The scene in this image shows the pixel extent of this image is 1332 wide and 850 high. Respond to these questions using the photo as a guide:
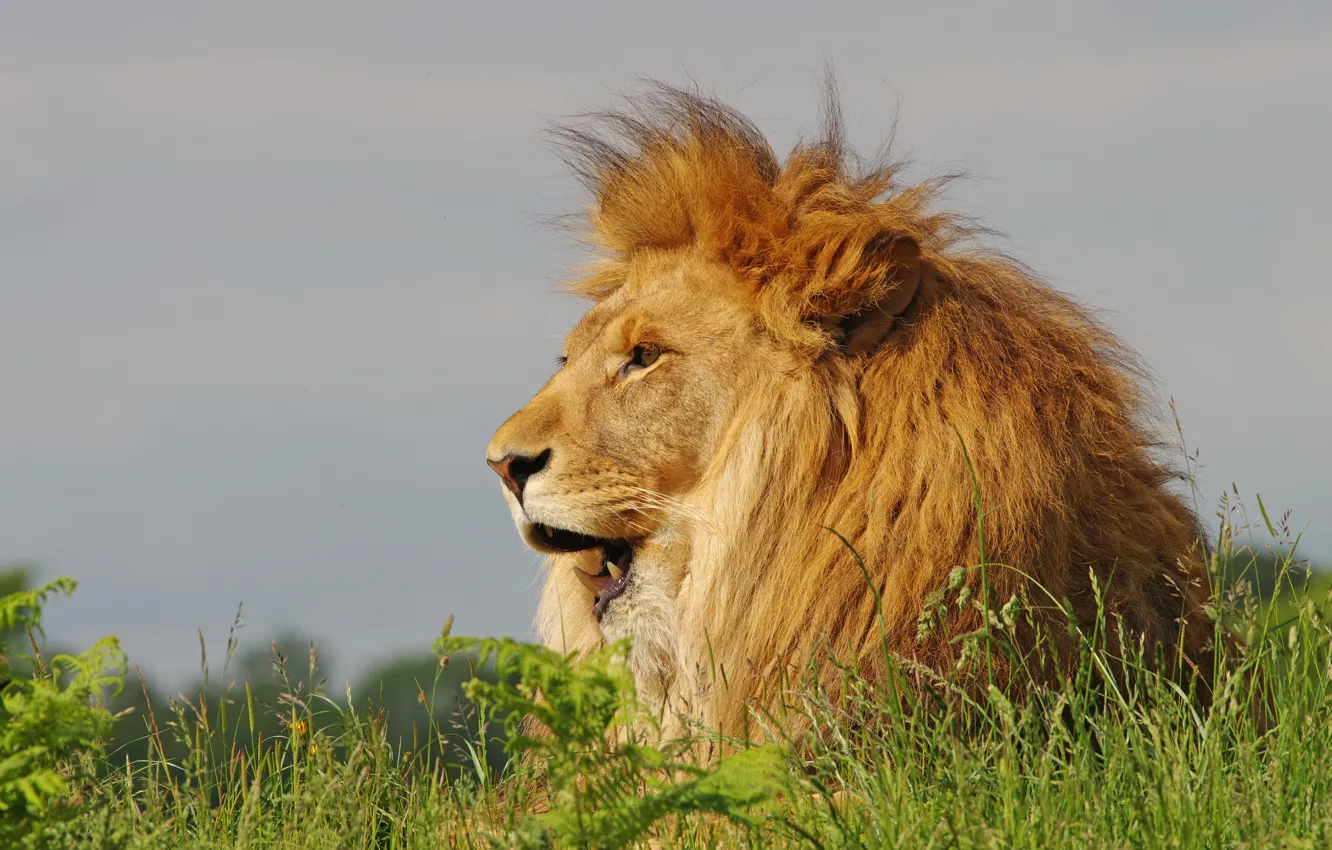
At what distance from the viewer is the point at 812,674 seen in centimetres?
359

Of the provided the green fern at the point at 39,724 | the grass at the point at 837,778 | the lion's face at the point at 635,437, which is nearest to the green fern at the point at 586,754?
the grass at the point at 837,778

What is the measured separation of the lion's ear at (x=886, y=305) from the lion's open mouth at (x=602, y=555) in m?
0.90

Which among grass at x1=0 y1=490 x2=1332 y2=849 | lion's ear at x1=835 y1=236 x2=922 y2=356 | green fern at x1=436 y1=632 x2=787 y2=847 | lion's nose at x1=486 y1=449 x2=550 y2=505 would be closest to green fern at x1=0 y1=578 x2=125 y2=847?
grass at x1=0 y1=490 x2=1332 y2=849

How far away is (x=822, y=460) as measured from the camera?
411cm

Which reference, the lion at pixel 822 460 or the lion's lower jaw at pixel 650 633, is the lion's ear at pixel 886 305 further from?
the lion's lower jaw at pixel 650 633

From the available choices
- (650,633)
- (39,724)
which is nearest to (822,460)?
(650,633)

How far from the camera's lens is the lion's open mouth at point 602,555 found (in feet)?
13.9

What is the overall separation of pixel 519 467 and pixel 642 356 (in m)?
0.50

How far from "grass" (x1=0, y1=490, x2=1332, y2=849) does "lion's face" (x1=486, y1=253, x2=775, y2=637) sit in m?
0.56

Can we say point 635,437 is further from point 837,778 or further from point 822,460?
point 837,778

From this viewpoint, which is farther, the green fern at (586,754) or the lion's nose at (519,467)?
the lion's nose at (519,467)

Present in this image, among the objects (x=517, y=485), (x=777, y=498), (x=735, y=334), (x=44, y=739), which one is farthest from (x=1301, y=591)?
(x=44, y=739)

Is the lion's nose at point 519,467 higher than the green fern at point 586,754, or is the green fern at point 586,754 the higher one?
the lion's nose at point 519,467

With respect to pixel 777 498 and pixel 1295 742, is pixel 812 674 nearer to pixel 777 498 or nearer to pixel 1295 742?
pixel 777 498
